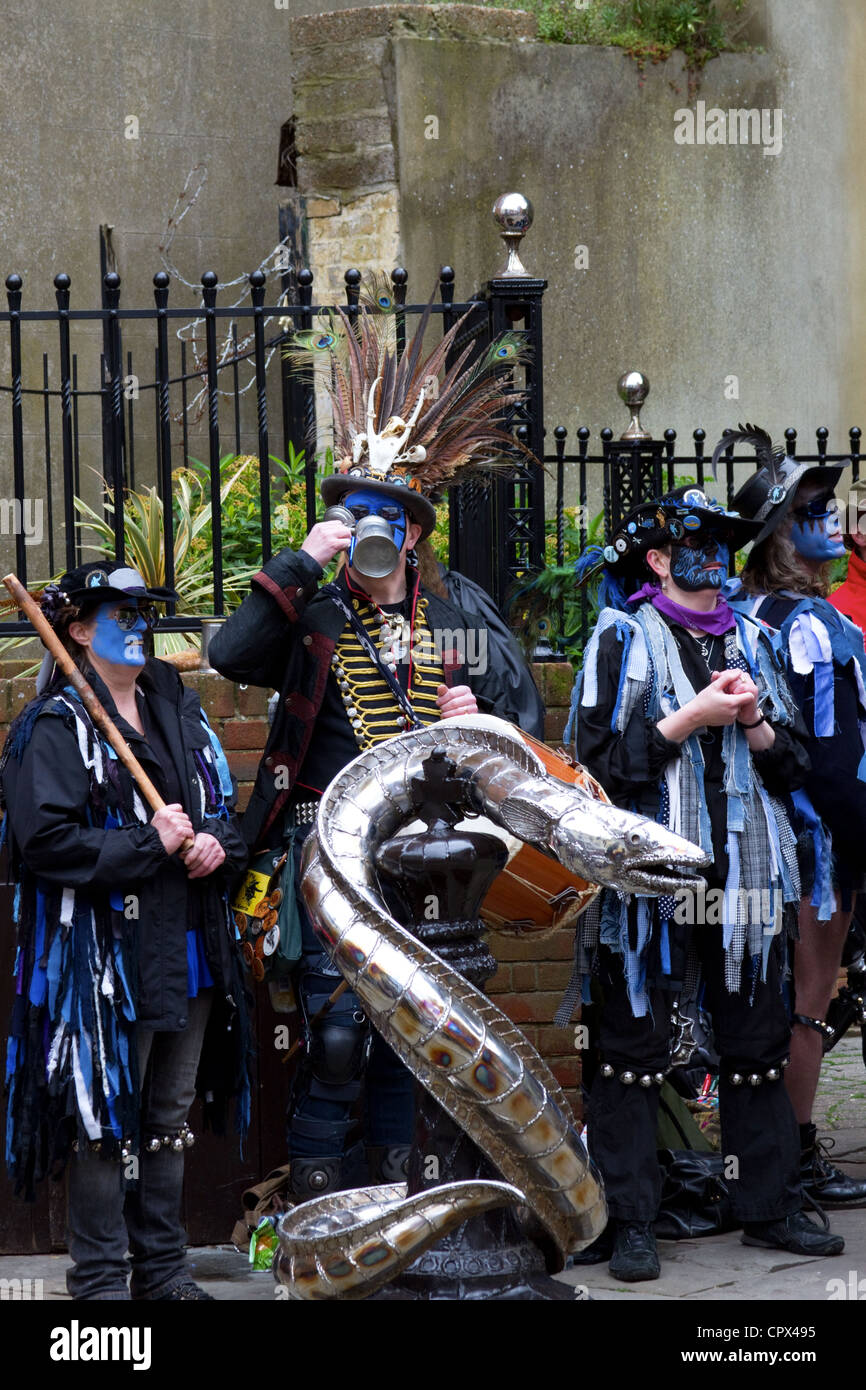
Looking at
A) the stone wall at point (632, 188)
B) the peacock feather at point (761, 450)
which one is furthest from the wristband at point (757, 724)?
the stone wall at point (632, 188)

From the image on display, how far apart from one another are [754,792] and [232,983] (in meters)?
1.57

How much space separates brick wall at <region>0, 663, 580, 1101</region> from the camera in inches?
231

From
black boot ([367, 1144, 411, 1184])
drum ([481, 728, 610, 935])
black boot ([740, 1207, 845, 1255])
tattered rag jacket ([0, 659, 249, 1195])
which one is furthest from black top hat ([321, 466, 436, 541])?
black boot ([740, 1207, 845, 1255])

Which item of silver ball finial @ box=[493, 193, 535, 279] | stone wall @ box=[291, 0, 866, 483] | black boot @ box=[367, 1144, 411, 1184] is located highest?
stone wall @ box=[291, 0, 866, 483]

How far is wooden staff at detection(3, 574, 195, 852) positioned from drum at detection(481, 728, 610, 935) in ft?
2.71

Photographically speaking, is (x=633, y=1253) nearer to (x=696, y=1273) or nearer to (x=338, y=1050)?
(x=696, y=1273)

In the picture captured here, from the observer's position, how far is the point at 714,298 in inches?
442

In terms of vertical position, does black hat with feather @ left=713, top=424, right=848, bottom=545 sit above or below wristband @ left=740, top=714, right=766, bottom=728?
above

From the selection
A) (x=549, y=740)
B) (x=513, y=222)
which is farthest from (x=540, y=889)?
(x=513, y=222)

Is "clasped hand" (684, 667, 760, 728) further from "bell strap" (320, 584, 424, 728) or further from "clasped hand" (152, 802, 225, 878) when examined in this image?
"clasped hand" (152, 802, 225, 878)

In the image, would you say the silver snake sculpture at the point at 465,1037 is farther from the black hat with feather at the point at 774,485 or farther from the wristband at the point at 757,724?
the black hat with feather at the point at 774,485

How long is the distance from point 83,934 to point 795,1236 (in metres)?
2.20

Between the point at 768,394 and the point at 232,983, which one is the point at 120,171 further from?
the point at 232,983

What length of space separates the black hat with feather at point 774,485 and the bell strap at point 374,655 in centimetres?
127
